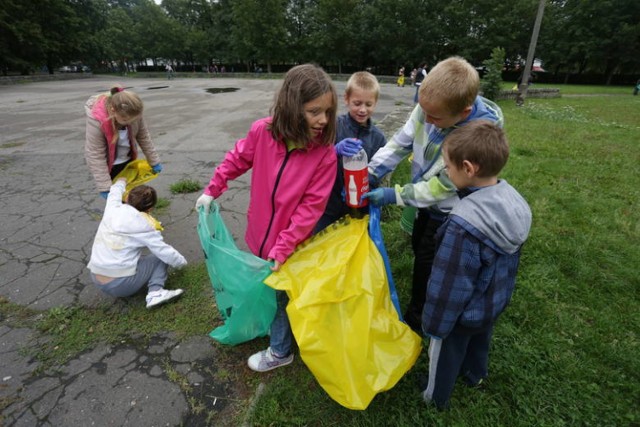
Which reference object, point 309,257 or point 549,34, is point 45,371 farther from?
point 549,34

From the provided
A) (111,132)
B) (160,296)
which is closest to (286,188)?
(160,296)

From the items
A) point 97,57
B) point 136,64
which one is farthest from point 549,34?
point 136,64

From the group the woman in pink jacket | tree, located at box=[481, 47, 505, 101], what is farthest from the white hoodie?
tree, located at box=[481, 47, 505, 101]

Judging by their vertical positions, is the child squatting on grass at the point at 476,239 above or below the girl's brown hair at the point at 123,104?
below

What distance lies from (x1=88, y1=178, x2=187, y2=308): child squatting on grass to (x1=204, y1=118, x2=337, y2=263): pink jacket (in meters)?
1.11

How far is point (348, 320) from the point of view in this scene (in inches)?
57.6

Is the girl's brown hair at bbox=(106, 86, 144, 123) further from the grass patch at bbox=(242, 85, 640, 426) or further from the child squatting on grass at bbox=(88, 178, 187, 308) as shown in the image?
the grass patch at bbox=(242, 85, 640, 426)

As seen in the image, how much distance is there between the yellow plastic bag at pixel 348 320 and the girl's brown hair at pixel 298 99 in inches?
21.5

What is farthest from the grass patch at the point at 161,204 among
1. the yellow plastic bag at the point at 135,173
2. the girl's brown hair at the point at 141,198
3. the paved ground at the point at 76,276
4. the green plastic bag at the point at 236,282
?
the green plastic bag at the point at 236,282

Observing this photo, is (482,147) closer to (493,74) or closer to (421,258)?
(421,258)

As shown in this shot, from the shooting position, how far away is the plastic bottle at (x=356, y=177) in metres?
1.56

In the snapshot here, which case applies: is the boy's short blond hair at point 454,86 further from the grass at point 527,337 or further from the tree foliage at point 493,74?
the tree foliage at point 493,74

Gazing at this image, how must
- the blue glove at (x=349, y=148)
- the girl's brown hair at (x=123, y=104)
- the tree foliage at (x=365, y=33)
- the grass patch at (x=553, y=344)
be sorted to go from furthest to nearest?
the tree foliage at (x=365, y=33)
the girl's brown hair at (x=123, y=104)
the grass patch at (x=553, y=344)
the blue glove at (x=349, y=148)

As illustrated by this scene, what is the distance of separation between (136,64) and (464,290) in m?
63.7
